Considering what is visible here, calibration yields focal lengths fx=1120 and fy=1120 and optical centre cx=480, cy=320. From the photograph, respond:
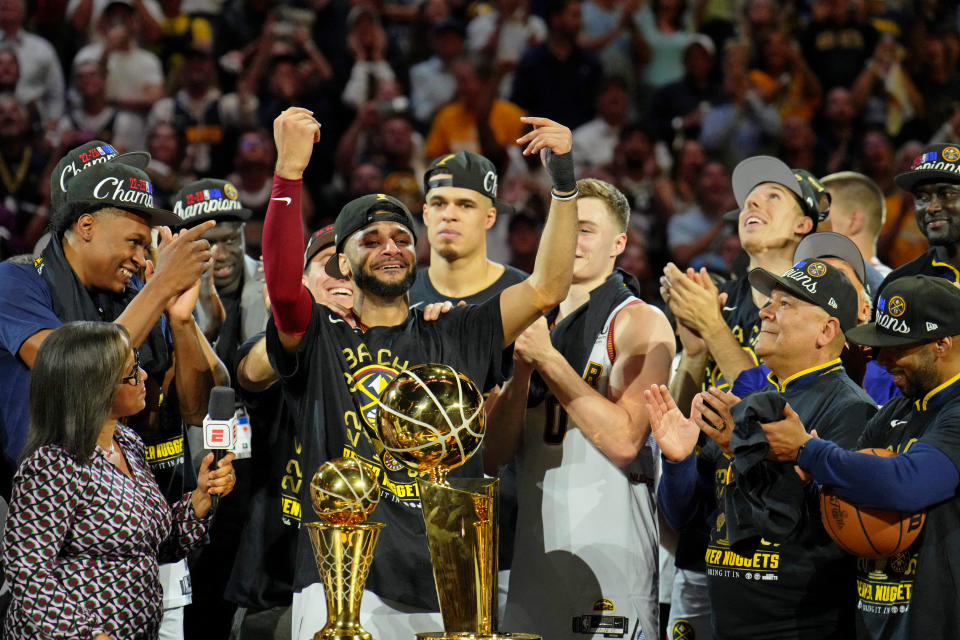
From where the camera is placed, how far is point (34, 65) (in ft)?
26.3

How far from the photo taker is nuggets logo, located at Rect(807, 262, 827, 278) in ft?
11.7

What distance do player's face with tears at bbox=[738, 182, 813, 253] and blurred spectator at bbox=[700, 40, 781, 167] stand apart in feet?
13.8

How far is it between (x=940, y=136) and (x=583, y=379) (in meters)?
6.25

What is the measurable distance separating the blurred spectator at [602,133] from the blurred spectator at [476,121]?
1.64ft

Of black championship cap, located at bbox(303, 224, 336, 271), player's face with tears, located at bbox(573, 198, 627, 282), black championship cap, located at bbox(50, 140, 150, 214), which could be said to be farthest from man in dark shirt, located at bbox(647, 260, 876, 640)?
black championship cap, located at bbox(50, 140, 150, 214)

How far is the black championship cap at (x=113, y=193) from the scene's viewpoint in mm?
3719

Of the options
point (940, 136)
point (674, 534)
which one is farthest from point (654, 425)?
point (940, 136)

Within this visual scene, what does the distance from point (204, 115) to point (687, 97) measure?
12.3 ft

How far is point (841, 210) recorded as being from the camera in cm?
555

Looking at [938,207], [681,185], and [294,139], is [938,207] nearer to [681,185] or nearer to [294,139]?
[294,139]

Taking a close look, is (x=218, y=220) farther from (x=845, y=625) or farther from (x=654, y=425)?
(x=845, y=625)

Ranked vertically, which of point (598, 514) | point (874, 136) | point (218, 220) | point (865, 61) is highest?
point (865, 61)

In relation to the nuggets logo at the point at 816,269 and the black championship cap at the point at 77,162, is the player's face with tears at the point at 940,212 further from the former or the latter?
the black championship cap at the point at 77,162

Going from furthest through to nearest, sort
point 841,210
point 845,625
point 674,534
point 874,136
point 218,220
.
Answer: point 874,136, point 841,210, point 218,220, point 674,534, point 845,625
